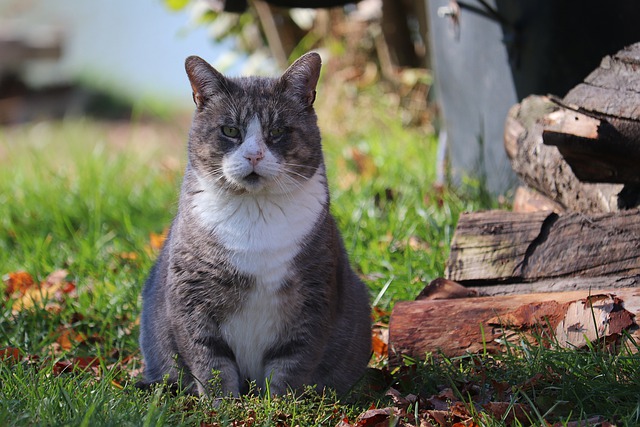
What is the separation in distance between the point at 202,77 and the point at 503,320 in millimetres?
1258

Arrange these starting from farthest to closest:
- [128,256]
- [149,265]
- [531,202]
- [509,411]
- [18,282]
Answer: [128,256]
[149,265]
[18,282]
[531,202]
[509,411]

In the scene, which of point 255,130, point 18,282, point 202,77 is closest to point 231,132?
point 255,130

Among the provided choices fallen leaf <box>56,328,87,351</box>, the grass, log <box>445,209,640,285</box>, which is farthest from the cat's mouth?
fallen leaf <box>56,328,87,351</box>

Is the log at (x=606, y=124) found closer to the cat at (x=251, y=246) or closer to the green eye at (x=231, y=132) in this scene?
the cat at (x=251, y=246)

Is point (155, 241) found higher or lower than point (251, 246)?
lower

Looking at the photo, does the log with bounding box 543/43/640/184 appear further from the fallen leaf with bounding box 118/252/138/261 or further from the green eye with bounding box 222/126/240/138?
the fallen leaf with bounding box 118/252/138/261

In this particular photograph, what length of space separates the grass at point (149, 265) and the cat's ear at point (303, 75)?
95 cm

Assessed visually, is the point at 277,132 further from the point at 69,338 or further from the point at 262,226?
the point at 69,338

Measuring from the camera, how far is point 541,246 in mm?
2859

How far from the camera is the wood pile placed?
2617 mm

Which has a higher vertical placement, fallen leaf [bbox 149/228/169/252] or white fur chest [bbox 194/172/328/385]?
white fur chest [bbox 194/172/328/385]

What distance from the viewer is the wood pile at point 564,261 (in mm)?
2617

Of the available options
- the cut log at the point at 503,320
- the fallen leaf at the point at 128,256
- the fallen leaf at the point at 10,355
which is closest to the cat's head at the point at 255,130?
the cut log at the point at 503,320

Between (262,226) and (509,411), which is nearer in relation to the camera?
(509,411)
